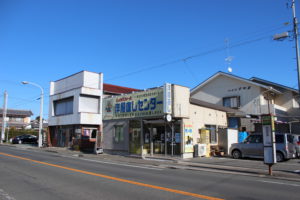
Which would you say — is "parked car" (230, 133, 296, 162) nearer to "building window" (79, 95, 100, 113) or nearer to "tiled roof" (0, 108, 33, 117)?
"building window" (79, 95, 100, 113)

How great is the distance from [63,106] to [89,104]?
4451mm

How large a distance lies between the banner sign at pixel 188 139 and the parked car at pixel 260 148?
9.66ft

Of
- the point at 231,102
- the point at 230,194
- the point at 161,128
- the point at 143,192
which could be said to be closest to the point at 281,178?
the point at 230,194

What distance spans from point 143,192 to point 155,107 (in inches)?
519

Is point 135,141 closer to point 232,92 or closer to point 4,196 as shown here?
point 4,196

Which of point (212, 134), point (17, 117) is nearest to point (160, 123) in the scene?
point (212, 134)

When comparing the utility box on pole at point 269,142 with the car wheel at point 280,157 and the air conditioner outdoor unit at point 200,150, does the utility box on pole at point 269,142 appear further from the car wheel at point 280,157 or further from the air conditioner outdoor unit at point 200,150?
the air conditioner outdoor unit at point 200,150

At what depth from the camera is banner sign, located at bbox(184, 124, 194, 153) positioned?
19297 mm

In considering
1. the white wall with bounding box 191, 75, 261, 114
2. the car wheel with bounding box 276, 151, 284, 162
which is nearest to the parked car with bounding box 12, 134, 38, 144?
the white wall with bounding box 191, 75, 261, 114

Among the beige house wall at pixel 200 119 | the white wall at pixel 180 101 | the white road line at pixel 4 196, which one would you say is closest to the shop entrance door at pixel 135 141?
the white wall at pixel 180 101

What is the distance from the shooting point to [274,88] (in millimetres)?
31406

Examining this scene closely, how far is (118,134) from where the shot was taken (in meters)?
23.7

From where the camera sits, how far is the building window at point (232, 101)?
31906mm

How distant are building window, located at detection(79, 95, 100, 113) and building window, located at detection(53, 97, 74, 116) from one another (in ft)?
6.72
